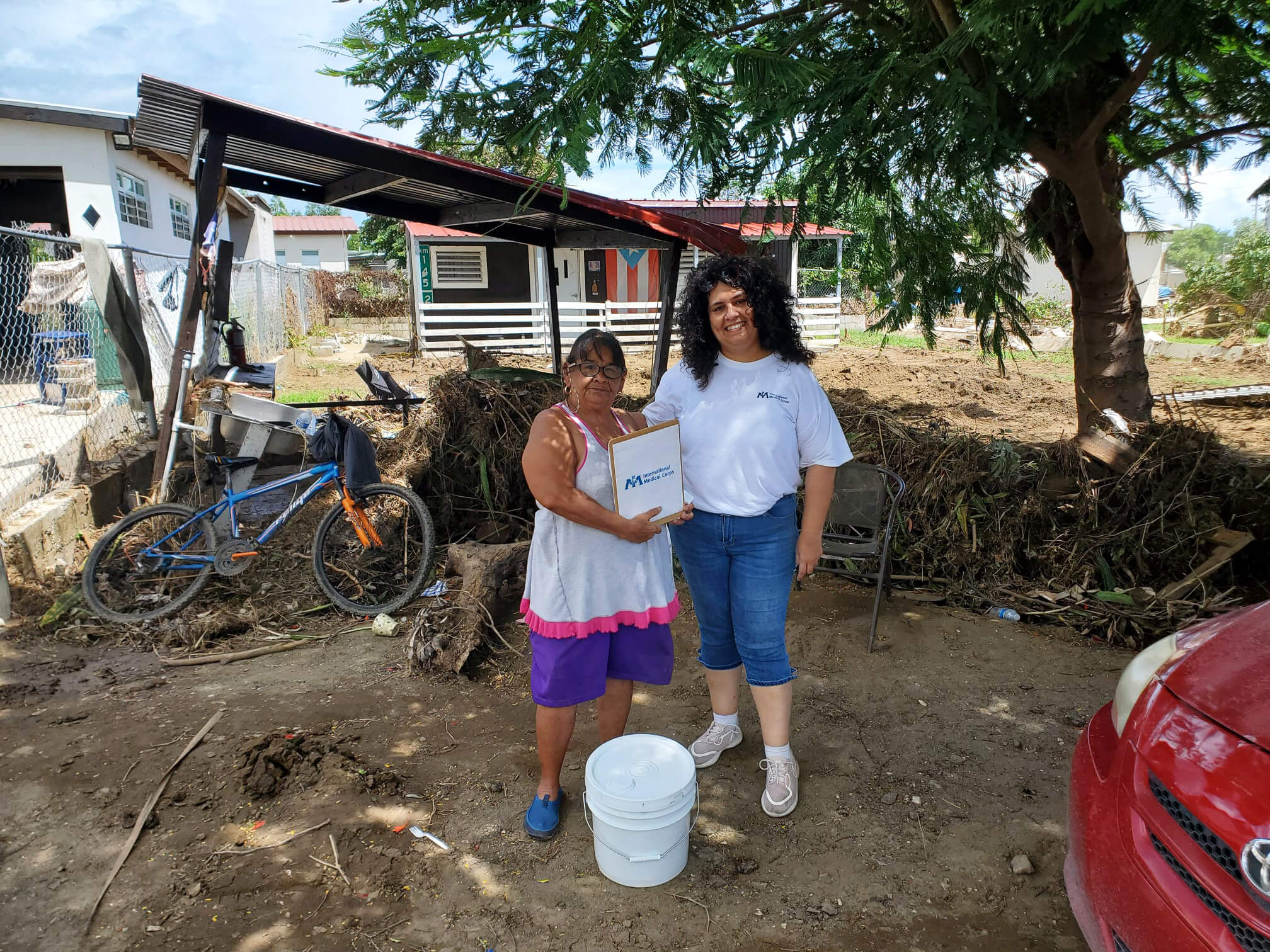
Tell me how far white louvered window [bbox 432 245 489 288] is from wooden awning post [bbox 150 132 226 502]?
16008 millimetres

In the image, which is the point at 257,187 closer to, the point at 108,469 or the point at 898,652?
the point at 108,469

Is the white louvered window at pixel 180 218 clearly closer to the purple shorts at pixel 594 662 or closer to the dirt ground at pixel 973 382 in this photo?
the dirt ground at pixel 973 382

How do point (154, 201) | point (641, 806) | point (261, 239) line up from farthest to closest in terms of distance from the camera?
point (261, 239) < point (154, 201) < point (641, 806)

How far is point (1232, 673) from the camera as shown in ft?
6.37

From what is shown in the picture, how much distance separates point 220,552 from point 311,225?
38.5m

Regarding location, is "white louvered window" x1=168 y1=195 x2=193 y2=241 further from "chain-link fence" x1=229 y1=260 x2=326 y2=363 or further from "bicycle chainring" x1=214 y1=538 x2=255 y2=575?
"bicycle chainring" x1=214 y1=538 x2=255 y2=575

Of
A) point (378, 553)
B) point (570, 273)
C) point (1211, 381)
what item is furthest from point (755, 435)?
point (570, 273)

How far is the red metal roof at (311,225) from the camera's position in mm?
37250

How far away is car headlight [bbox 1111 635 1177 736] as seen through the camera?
213 cm

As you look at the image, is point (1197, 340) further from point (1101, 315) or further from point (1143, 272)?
point (1101, 315)

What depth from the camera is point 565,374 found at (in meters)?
2.63

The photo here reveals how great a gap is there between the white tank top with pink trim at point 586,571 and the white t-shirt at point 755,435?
1.17 feet

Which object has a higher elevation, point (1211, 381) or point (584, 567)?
point (584, 567)

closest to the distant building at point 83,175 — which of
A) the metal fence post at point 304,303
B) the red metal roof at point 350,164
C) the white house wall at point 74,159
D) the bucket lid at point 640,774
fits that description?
the white house wall at point 74,159
